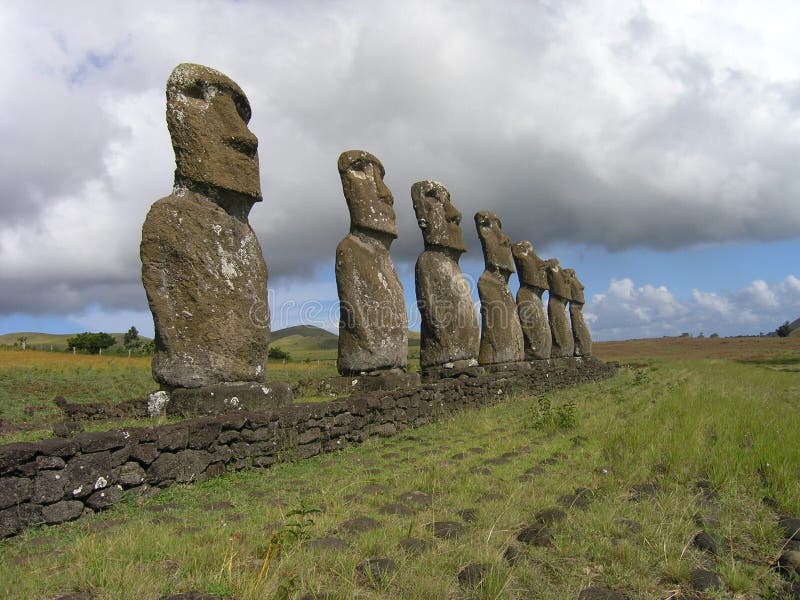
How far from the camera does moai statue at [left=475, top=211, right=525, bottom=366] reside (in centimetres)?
1484

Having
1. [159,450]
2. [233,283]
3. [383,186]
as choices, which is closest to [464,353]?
[383,186]

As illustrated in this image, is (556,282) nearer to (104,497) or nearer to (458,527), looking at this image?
(458,527)

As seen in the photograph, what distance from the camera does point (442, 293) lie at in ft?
41.5

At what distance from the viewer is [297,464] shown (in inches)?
278

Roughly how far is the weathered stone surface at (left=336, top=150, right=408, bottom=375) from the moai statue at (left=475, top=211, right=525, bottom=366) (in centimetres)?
466

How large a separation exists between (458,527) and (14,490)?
320 cm

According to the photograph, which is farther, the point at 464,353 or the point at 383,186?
the point at 464,353

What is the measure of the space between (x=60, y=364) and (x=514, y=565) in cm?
A: 2649

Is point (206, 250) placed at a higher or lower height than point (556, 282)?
lower

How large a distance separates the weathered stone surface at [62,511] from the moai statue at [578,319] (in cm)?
2252

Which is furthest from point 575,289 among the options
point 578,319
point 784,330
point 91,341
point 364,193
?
point 784,330

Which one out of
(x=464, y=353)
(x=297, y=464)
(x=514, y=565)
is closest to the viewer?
(x=514, y=565)

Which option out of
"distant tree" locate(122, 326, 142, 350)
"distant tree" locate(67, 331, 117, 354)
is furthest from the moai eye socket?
"distant tree" locate(122, 326, 142, 350)

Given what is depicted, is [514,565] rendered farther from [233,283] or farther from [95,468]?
[233,283]
